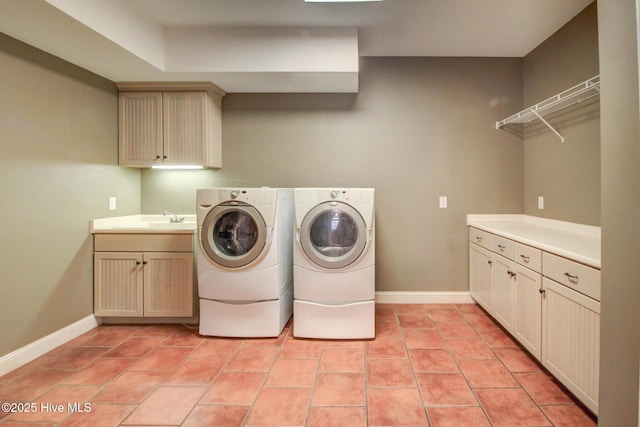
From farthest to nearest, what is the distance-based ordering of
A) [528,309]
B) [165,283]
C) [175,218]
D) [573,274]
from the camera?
1. [175,218]
2. [165,283]
3. [528,309]
4. [573,274]

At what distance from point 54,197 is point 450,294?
3587 millimetres

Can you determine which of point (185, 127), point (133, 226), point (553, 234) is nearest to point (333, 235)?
point (553, 234)

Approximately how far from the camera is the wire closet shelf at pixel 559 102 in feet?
6.72

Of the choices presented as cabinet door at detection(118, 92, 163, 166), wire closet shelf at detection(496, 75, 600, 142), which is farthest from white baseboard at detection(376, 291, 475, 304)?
cabinet door at detection(118, 92, 163, 166)

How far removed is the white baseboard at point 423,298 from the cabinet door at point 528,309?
3.05ft

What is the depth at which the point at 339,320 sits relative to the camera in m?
2.41

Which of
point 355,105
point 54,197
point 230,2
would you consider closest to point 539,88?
point 355,105

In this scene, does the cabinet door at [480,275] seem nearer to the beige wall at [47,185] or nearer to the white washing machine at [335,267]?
the white washing machine at [335,267]

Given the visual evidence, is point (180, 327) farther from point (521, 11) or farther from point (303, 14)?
point (521, 11)

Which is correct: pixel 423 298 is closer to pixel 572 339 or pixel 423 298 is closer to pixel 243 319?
pixel 572 339

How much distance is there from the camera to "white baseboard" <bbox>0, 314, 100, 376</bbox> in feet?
6.52

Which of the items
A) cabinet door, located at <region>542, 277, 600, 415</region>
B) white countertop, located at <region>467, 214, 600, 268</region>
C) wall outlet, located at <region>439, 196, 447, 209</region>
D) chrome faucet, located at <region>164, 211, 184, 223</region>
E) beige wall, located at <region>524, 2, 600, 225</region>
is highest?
beige wall, located at <region>524, 2, 600, 225</region>

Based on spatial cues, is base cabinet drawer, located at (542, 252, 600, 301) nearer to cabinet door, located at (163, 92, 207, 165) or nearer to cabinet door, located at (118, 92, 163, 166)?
cabinet door, located at (163, 92, 207, 165)

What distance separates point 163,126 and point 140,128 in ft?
0.74
